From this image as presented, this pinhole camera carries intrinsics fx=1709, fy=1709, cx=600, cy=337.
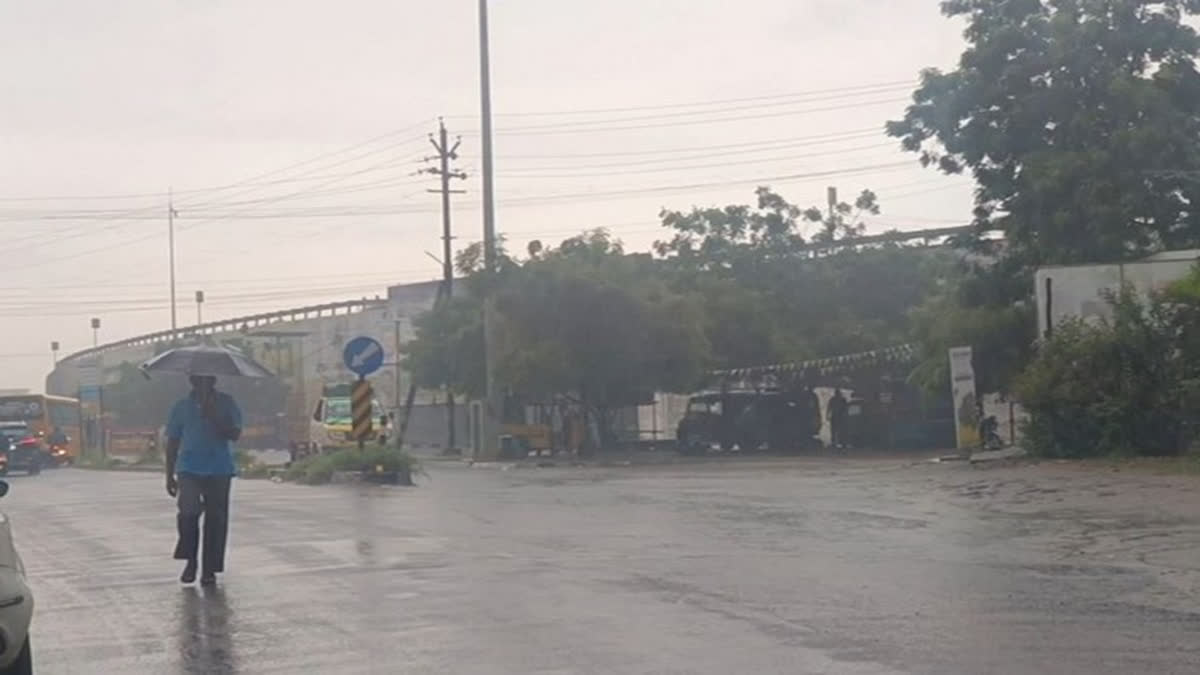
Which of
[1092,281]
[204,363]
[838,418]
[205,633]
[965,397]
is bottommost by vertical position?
[205,633]

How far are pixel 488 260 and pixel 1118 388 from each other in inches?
975

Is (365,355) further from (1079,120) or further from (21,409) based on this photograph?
(21,409)

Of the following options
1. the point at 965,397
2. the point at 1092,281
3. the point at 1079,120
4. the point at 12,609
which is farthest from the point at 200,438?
the point at 1079,120

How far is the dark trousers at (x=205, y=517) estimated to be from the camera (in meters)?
13.4

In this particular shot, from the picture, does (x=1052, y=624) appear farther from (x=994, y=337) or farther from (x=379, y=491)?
(x=994, y=337)

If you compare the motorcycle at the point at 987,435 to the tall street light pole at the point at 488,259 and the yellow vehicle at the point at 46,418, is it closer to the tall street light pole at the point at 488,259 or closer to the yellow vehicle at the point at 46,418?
the tall street light pole at the point at 488,259

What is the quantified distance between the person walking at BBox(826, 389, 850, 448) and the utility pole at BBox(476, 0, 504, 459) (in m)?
9.87

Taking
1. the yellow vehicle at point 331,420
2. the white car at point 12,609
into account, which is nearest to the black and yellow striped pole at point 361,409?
the yellow vehicle at point 331,420

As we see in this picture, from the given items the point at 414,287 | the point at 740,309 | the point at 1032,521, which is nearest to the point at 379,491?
the point at 1032,521

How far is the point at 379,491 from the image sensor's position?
2719cm

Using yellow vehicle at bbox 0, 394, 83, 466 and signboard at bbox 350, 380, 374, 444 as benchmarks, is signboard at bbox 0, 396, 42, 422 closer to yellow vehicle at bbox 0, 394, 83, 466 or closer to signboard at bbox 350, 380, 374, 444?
yellow vehicle at bbox 0, 394, 83, 466

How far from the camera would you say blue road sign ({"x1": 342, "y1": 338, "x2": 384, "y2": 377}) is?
95.2 feet

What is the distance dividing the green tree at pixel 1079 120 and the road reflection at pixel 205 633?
25.0m

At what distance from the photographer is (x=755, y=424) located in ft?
168
